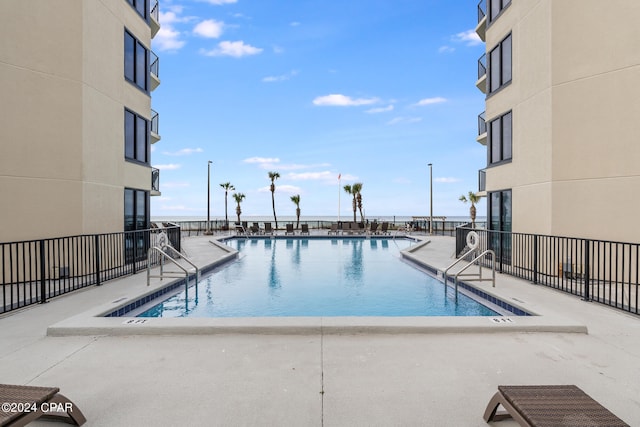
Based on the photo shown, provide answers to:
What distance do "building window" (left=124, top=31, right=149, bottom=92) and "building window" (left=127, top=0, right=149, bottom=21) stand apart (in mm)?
1063

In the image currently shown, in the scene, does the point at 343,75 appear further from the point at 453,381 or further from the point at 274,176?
the point at 453,381

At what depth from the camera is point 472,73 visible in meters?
18.8

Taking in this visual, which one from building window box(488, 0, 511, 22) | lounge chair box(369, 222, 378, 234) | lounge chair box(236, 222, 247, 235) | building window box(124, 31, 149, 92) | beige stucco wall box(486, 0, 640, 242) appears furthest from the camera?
lounge chair box(369, 222, 378, 234)

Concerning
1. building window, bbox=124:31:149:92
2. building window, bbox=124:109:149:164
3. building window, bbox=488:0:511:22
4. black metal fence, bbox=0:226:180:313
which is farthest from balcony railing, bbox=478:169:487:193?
building window, bbox=124:31:149:92

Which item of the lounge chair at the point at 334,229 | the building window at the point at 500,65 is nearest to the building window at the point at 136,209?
the building window at the point at 500,65

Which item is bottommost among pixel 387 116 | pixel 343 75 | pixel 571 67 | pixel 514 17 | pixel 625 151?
pixel 625 151

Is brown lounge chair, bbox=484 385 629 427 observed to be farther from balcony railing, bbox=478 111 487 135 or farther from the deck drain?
balcony railing, bbox=478 111 487 135

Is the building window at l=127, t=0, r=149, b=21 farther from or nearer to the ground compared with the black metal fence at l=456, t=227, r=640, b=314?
farther from the ground

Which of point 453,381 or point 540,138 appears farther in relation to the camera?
point 540,138

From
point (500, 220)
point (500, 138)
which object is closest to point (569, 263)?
point (500, 220)

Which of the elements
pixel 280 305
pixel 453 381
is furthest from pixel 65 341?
pixel 453 381

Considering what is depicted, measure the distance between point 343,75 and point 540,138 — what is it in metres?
28.0

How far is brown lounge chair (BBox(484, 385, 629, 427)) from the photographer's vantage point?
6.78ft

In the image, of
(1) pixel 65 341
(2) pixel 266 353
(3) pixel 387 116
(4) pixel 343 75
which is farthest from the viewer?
(3) pixel 387 116
